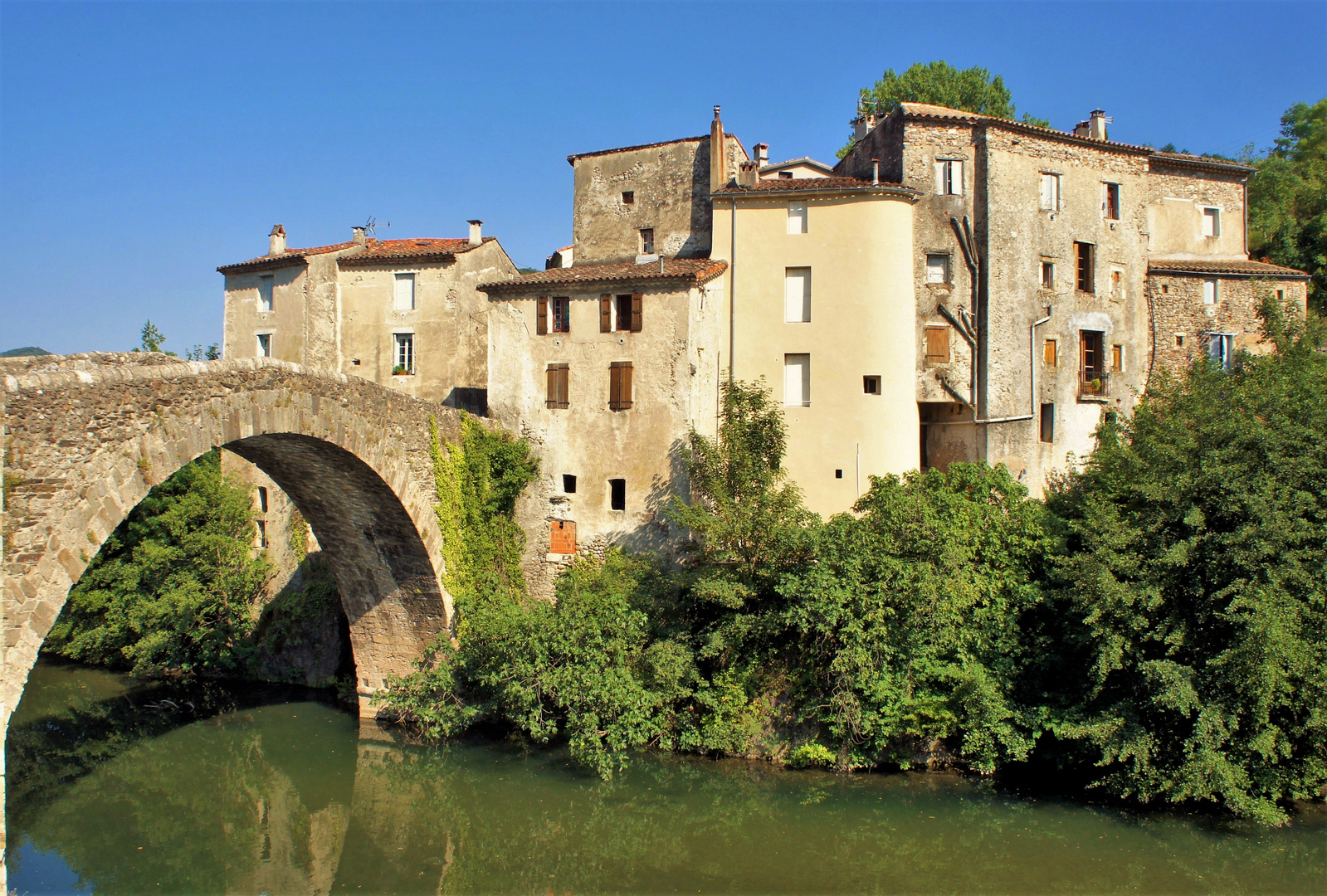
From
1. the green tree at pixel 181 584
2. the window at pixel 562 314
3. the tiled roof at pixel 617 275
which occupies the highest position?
the tiled roof at pixel 617 275

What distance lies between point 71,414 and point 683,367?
12.0 metres

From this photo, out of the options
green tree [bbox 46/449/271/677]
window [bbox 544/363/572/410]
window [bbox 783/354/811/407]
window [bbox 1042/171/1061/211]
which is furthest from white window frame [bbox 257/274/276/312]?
window [bbox 1042/171/1061/211]

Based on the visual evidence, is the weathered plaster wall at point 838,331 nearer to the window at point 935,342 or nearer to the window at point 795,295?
the window at point 795,295

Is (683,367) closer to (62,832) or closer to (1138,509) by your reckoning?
(1138,509)

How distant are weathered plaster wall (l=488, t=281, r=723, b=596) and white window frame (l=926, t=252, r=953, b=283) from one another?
5271 mm

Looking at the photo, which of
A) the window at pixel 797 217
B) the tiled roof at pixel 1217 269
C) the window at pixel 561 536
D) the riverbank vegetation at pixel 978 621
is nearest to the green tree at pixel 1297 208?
the tiled roof at pixel 1217 269

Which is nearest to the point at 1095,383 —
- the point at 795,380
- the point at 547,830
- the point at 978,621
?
the point at 795,380

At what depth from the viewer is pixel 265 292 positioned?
29188 millimetres

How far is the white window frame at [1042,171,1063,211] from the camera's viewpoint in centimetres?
2305

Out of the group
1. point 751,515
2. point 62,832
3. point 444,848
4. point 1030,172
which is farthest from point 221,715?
point 1030,172

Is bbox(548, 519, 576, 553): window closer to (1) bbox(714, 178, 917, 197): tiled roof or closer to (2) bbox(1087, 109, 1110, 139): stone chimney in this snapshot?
(1) bbox(714, 178, 917, 197): tiled roof

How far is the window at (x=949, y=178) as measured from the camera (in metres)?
22.5

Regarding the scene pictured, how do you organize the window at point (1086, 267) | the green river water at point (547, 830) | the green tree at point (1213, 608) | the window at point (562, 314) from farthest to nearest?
the window at point (1086, 267) < the window at point (562, 314) < the green tree at point (1213, 608) < the green river water at point (547, 830)

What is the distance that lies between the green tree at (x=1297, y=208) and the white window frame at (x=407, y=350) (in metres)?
25.9
